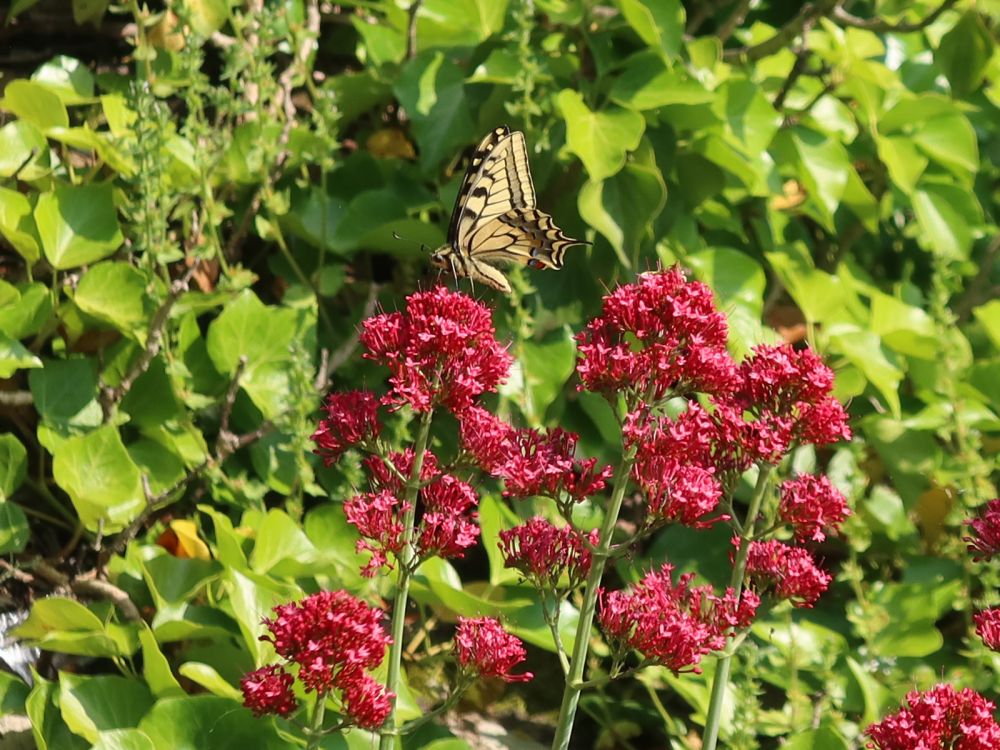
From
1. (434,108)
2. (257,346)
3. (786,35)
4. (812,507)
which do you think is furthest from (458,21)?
(812,507)

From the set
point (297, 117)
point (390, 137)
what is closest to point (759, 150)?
point (390, 137)

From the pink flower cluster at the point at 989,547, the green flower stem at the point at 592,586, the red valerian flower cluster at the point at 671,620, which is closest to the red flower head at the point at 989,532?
the pink flower cluster at the point at 989,547

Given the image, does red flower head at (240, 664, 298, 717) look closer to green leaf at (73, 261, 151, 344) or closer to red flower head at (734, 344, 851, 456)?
red flower head at (734, 344, 851, 456)

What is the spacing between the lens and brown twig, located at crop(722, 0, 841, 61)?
2592 millimetres

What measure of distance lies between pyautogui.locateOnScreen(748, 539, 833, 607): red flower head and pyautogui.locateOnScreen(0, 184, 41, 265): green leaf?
1369mm

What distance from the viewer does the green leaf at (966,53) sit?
2.73 metres

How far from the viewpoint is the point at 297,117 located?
2.72 metres

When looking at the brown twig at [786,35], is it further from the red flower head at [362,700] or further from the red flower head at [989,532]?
the red flower head at [362,700]

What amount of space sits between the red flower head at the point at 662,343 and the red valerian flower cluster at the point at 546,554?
170mm

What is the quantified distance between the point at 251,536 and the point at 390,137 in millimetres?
970

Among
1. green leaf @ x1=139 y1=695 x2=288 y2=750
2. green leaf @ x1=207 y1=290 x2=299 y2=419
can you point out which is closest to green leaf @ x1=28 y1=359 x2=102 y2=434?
green leaf @ x1=207 y1=290 x2=299 y2=419

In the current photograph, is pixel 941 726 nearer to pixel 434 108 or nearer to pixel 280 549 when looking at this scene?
pixel 280 549

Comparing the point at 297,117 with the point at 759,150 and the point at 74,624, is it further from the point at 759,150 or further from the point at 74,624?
the point at 74,624

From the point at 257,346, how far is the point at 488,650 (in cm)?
111
